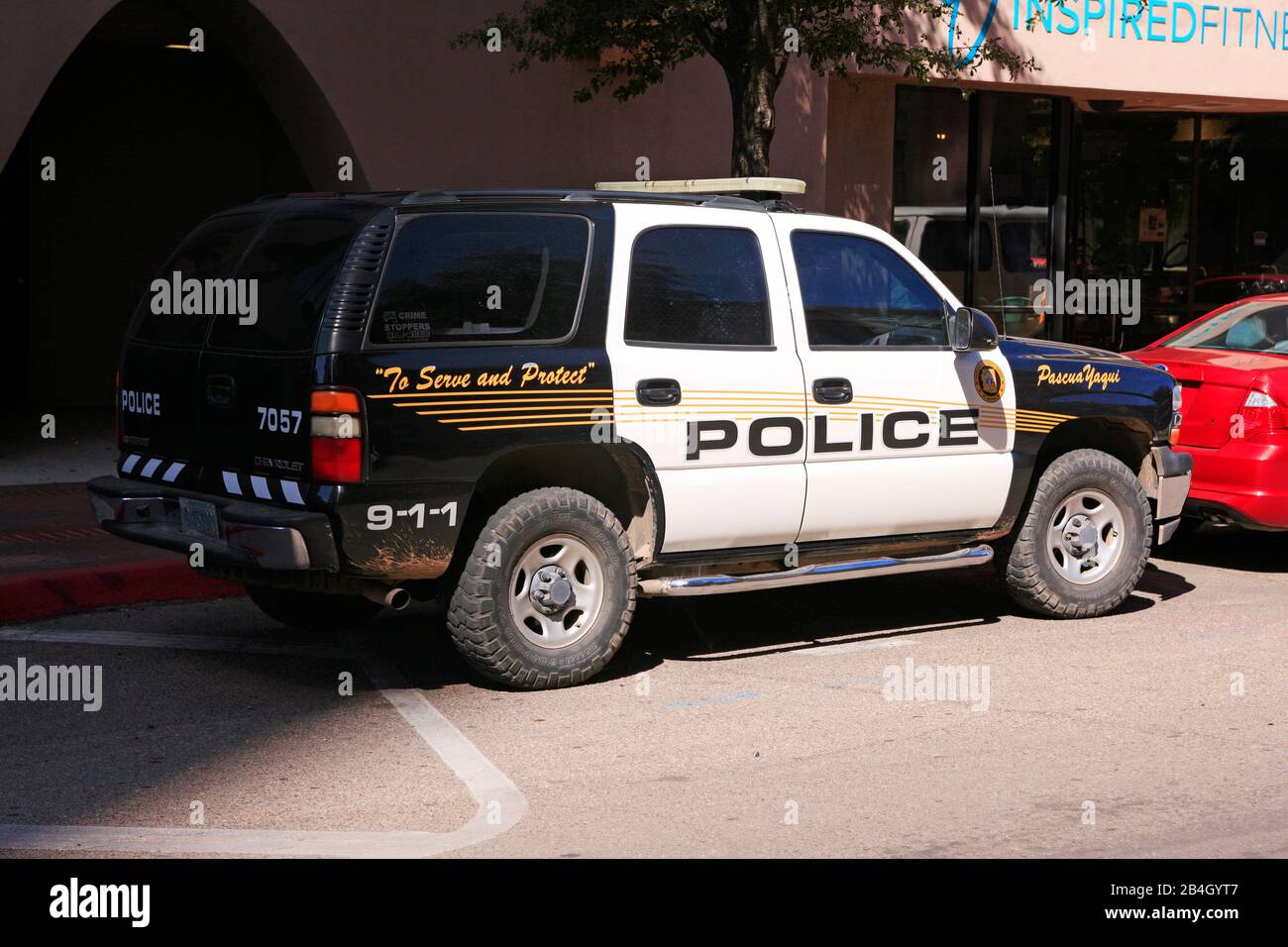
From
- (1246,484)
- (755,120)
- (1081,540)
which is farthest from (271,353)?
(755,120)

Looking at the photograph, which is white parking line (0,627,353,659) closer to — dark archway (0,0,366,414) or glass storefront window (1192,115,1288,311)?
dark archway (0,0,366,414)

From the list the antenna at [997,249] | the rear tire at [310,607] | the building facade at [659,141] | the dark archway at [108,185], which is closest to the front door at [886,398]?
the rear tire at [310,607]

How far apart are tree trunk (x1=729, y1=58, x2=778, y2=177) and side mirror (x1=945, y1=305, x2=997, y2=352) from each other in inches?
186

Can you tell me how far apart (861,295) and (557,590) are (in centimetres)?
215

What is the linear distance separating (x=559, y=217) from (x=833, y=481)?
69.4 inches

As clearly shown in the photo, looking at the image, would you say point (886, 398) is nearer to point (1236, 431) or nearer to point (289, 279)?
point (289, 279)

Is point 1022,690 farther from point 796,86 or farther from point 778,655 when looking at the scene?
point 796,86

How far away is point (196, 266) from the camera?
285 inches

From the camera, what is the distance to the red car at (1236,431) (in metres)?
9.38

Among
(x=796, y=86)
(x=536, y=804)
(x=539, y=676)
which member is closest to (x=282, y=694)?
(x=539, y=676)

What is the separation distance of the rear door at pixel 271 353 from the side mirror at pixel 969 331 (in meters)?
2.91


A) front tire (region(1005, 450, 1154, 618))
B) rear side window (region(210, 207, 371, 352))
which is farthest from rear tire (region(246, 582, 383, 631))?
front tire (region(1005, 450, 1154, 618))

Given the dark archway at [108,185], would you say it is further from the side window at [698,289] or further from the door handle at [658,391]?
the door handle at [658,391]

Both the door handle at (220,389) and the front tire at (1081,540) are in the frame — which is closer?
the door handle at (220,389)
